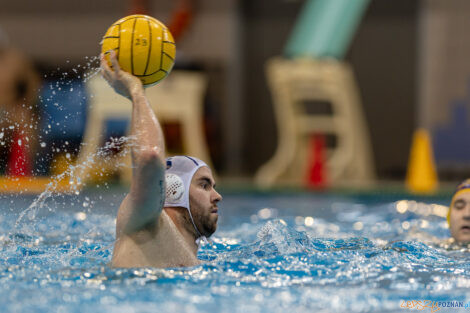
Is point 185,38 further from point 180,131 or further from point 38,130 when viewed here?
point 38,130

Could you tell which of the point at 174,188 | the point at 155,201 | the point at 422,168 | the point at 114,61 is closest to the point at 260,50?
the point at 422,168

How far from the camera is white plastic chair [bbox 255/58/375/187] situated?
8383 mm

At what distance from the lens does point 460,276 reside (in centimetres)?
313

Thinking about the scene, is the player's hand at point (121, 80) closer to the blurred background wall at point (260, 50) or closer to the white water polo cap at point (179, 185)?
the white water polo cap at point (179, 185)

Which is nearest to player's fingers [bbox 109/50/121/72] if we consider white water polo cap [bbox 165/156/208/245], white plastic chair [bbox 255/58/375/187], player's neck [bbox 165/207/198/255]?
white water polo cap [bbox 165/156/208/245]

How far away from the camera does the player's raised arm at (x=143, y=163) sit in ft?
8.48

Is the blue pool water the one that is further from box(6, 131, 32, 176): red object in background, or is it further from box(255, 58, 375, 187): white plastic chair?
box(255, 58, 375, 187): white plastic chair

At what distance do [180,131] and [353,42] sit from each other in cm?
278

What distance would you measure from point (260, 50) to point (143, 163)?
841 cm

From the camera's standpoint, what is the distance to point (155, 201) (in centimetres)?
265

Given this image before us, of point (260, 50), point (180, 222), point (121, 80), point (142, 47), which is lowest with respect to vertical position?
point (180, 222)

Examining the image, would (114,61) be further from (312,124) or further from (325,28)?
(325,28)

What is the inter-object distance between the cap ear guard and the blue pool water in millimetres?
291

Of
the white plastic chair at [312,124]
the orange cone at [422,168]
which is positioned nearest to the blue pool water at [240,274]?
the orange cone at [422,168]
